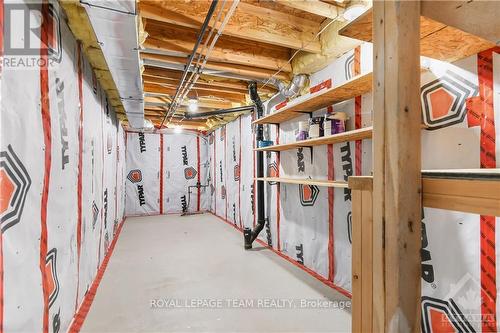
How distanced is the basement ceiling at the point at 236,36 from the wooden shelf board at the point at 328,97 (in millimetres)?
468

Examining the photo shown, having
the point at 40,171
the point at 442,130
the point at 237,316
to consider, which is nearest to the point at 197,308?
the point at 237,316

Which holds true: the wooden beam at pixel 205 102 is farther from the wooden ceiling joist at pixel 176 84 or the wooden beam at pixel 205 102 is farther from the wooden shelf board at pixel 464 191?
the wooden shelf board at pixel 464 191

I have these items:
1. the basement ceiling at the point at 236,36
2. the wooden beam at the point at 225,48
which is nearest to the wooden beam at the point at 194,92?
the basement ceiling at the point at 236,36

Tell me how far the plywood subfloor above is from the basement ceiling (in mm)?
775

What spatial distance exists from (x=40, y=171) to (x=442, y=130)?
90.1 inches

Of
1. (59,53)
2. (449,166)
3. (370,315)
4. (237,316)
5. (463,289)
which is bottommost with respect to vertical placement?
(237,316)

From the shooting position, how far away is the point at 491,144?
1.39m

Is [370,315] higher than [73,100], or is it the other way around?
[73,100]

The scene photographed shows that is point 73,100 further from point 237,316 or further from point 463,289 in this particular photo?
point 463,289

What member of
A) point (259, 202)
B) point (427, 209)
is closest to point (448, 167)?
point (427, 209)

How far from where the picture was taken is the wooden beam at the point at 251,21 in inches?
75.2

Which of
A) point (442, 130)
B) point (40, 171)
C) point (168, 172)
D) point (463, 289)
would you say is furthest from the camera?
point (168, 172)

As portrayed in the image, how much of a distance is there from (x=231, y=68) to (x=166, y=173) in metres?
4.34

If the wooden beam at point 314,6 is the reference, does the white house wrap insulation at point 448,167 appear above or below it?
below
